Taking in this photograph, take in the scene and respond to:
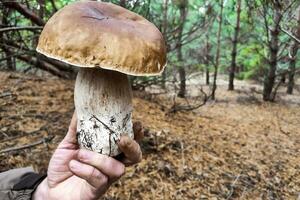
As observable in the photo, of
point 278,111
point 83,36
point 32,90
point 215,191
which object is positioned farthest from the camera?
point 278,111

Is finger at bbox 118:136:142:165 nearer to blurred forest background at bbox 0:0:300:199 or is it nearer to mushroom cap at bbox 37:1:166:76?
mushroom cap at bbox 37:1:166:76

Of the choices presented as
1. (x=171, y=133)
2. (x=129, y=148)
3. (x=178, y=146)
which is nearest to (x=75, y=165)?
(x=129, y=148)

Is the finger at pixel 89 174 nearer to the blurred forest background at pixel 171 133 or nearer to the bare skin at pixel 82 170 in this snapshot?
the bare skin at pixel 82 170

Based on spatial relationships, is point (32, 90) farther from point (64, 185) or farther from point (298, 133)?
point (298, 133)

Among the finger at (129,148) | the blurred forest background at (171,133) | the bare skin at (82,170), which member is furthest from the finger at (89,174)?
the blurred forest background at (171,133)

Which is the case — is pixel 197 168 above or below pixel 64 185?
below

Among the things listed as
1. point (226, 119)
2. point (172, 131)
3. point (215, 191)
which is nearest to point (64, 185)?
point (215, 191)
